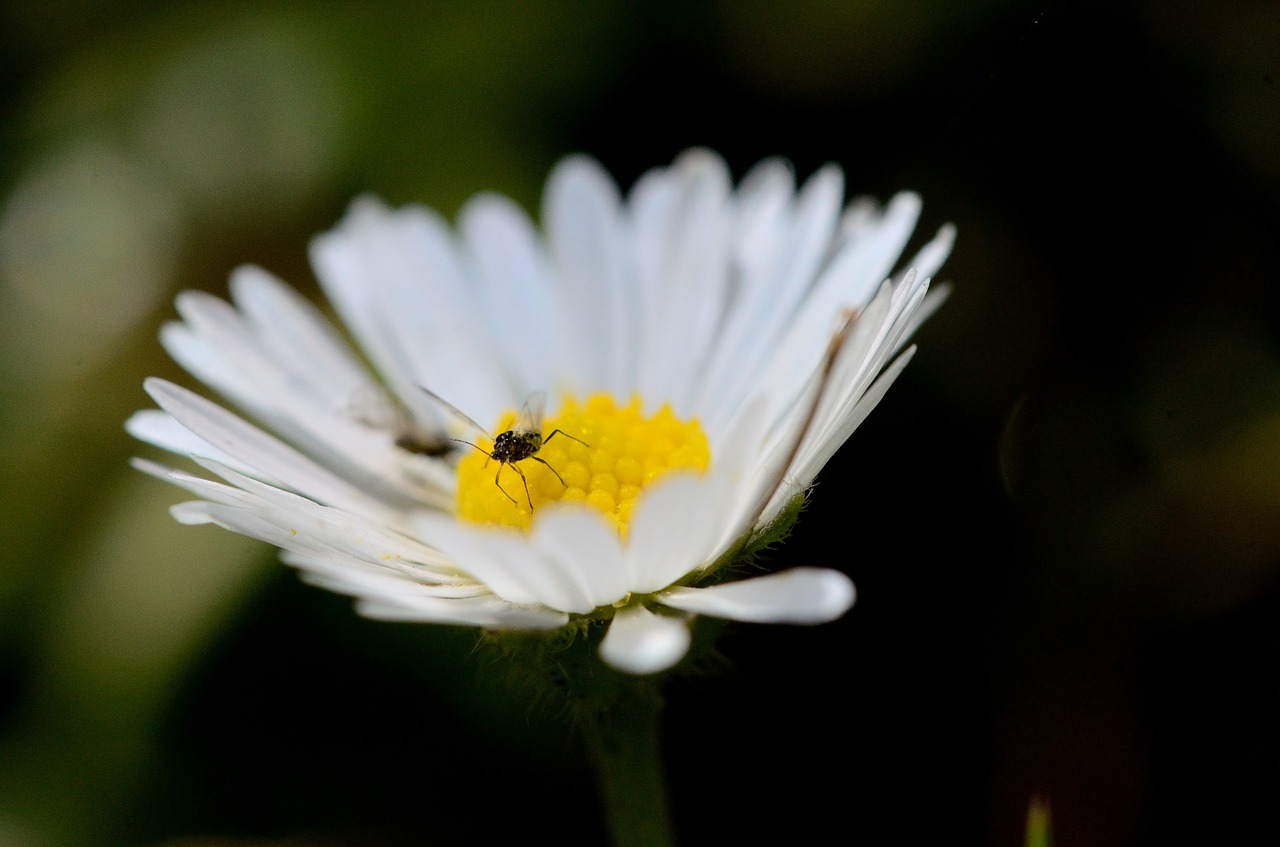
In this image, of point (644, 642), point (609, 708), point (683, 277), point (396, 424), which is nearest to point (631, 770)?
point (609, 708)

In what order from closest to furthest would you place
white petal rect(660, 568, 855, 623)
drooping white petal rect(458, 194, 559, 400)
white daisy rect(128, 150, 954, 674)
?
white petal rect(660, 568, 855, 623) < white daisy rect(128, 150, 954, 674) < drooping white petal rect(458, 194, 559, 400)

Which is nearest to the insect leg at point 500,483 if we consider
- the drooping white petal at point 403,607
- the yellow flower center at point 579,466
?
the yellow flower center at point 579,466

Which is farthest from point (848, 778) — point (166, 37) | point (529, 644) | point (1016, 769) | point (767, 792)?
point (166, 37)

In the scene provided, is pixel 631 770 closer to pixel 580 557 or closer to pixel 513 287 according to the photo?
pixel 580 557

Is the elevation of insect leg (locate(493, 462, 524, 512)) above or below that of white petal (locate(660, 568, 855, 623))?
above

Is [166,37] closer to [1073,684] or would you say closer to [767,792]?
[767,792]

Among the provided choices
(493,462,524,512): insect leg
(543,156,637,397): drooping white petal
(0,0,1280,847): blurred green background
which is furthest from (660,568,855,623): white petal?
(543,156,637,397): drooping white petal

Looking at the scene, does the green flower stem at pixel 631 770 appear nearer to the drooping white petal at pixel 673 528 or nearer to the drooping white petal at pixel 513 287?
the drooping white petal at pixel 673 528

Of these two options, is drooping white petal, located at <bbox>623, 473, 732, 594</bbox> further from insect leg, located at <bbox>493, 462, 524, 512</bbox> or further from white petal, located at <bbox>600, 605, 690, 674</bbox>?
insect leg, located at <bbox>493, 462, 524, 512</bbox>
